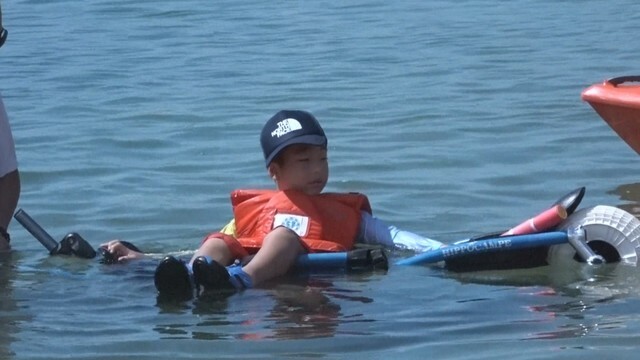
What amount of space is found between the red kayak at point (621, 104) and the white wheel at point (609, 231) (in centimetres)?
227

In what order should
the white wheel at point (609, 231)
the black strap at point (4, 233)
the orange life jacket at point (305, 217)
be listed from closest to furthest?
the white wheel at point (609, 231), the orange life jacket at point (305, 217), the black strap at point (4, 233)

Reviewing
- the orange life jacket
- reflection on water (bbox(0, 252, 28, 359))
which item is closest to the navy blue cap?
the orange life jacket

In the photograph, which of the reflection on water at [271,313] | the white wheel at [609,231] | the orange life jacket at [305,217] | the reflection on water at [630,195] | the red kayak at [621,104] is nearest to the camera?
the reflection on water at [271,313]

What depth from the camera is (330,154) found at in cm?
980

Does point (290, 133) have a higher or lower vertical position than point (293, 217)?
higher

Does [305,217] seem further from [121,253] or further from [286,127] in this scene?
[121,253]

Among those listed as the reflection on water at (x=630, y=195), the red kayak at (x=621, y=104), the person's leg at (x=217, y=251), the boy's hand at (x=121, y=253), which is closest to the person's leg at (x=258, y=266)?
the person's leg at (x=217, y=251)

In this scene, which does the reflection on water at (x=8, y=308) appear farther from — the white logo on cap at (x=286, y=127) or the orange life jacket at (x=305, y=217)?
the white logo on cap at (x=286, y=127)

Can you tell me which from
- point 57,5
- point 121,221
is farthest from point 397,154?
point 57,5

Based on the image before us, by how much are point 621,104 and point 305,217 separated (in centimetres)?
277

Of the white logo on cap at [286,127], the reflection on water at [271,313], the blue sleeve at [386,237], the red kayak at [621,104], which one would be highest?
the red kayak at [621,104]

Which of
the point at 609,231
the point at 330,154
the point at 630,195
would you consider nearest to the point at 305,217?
the point at 609,231

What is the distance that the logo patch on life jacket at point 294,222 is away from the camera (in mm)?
6566

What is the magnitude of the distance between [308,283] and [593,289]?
1225mm
